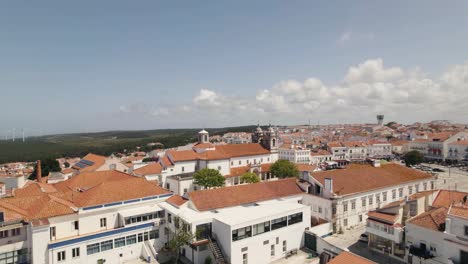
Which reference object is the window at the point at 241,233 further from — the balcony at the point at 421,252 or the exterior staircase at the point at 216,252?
the balcony at the point at 421,252

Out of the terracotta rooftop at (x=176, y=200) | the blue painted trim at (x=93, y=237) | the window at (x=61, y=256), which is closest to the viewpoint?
the blue painted trim at (x=93, y=237)

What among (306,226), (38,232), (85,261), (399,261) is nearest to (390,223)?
(399,261)

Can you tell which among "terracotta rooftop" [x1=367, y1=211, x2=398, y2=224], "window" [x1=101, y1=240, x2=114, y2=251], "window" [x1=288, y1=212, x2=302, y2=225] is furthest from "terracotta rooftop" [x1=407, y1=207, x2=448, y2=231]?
"window" [x1=101, y1=240, x2=114, y2=251]

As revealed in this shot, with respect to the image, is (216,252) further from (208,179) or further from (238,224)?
(208,179)

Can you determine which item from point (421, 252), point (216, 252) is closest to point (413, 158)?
point (421, 252)

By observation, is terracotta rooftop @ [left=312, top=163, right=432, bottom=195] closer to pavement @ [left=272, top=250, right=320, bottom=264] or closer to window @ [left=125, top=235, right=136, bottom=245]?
pavement @ [left=272, top=250, right=320, bottom=264]

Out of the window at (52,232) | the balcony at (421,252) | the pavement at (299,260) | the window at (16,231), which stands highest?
the window at (16,231)

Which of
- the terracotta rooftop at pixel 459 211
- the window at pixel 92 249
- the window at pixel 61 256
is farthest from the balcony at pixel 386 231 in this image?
the window at pixel 61 256

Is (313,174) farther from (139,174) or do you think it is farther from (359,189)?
(139,174)
